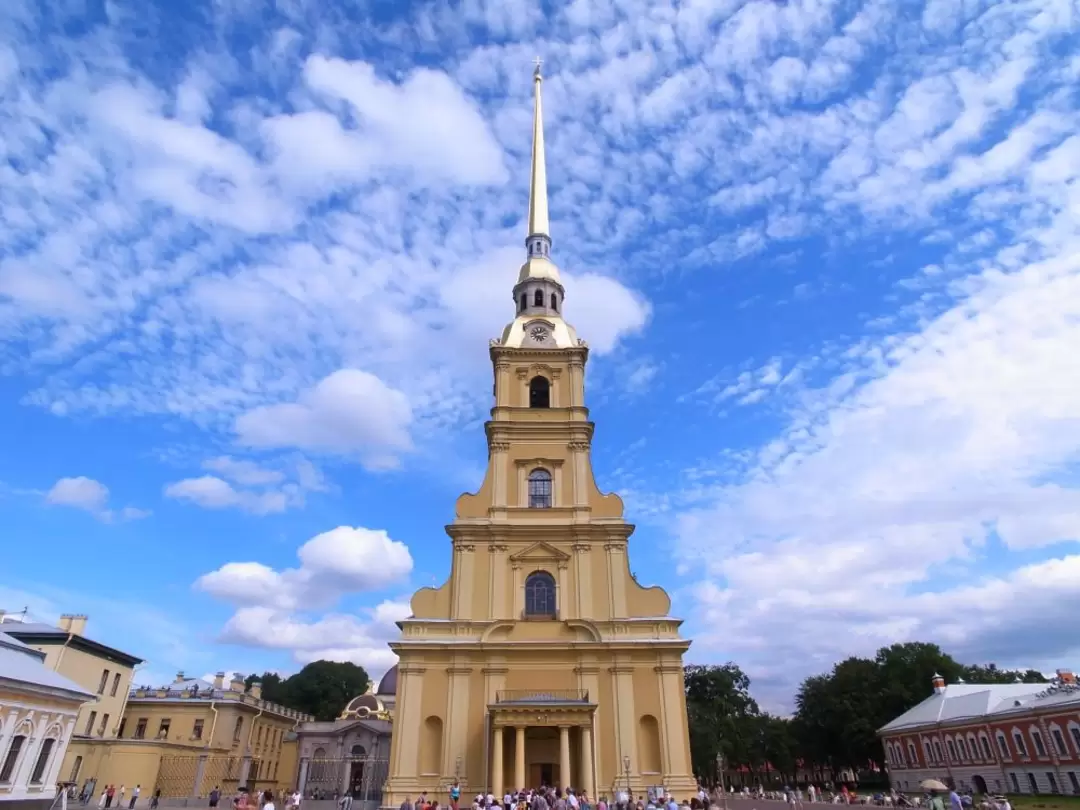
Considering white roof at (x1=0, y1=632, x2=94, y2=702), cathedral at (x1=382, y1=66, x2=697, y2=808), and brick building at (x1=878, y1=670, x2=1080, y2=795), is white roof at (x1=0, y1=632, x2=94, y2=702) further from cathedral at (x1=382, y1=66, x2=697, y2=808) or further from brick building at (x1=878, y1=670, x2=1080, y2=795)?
brick building at (x1=878, y1=670, x2=1080, y2=795)

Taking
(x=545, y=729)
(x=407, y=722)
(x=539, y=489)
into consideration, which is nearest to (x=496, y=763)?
(x=545, y=729)

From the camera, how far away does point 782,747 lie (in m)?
69.8

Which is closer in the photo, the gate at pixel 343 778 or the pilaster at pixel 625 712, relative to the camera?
the pilaster at pixel 625 712

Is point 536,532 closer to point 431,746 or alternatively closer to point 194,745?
point 431,746

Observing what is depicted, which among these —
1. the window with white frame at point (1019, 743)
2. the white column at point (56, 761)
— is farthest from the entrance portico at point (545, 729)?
the window with white frame at point (1019, 743)

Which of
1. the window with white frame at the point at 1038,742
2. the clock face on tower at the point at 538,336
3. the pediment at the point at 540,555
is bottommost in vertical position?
the window with white frame at the point at 1038,742

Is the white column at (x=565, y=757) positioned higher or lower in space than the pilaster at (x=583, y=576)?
lower

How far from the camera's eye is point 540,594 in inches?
1200

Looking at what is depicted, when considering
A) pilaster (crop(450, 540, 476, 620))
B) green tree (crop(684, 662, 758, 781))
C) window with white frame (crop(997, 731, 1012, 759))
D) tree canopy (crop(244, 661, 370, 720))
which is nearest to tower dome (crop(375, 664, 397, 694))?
tree canopy (crop(244, 661, 370, 720))

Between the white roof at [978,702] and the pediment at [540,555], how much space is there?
94.5 ft

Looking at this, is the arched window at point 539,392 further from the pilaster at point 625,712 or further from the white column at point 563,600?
the pilaster at point 625,712

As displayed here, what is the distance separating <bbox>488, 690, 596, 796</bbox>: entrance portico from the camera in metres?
25.6

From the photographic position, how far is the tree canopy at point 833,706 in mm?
57469

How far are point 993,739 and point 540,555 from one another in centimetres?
3220
